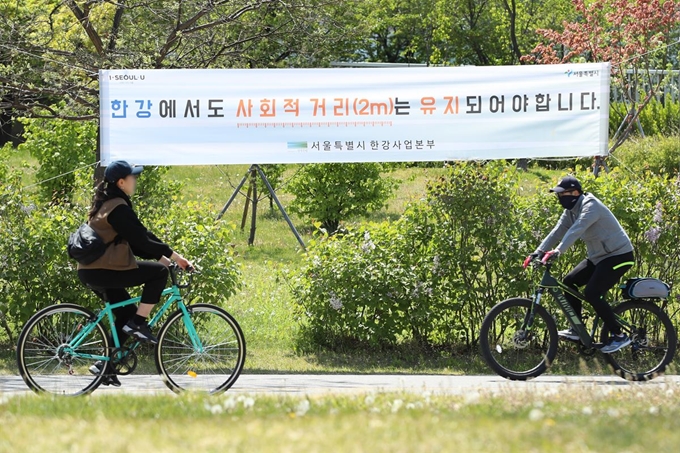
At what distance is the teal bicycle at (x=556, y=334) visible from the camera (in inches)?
331

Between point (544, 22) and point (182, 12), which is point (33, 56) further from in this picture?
point (544, 22)

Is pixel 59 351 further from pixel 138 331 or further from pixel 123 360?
pixel 138 331

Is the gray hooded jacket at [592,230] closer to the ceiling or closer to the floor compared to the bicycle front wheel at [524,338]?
closer to the ceiling

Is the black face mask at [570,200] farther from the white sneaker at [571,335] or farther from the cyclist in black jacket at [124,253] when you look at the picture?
the cyclist in black jacket at [124,253]

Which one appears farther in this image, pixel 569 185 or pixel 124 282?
pixel 569 185

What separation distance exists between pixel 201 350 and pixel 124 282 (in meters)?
0.75

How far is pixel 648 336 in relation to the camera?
872cm

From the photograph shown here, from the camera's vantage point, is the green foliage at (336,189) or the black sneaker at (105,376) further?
the green foliage at (336,189)

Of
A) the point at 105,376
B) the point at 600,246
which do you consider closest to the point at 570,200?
the point at 600,246

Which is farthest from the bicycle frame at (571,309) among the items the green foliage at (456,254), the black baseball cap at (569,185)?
the green foliage at (456,254)

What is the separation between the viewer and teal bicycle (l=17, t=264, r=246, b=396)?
722cm

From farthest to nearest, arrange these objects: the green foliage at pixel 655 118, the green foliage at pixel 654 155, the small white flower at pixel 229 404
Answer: the green foliage at pixel 655 118 < the green foliage at pixel 654 155 < the small white flower at pixel 229 404

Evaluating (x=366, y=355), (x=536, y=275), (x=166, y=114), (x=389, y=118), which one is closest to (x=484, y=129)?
(x=389, y=118)

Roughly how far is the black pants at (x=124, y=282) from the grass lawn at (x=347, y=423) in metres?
1.02
